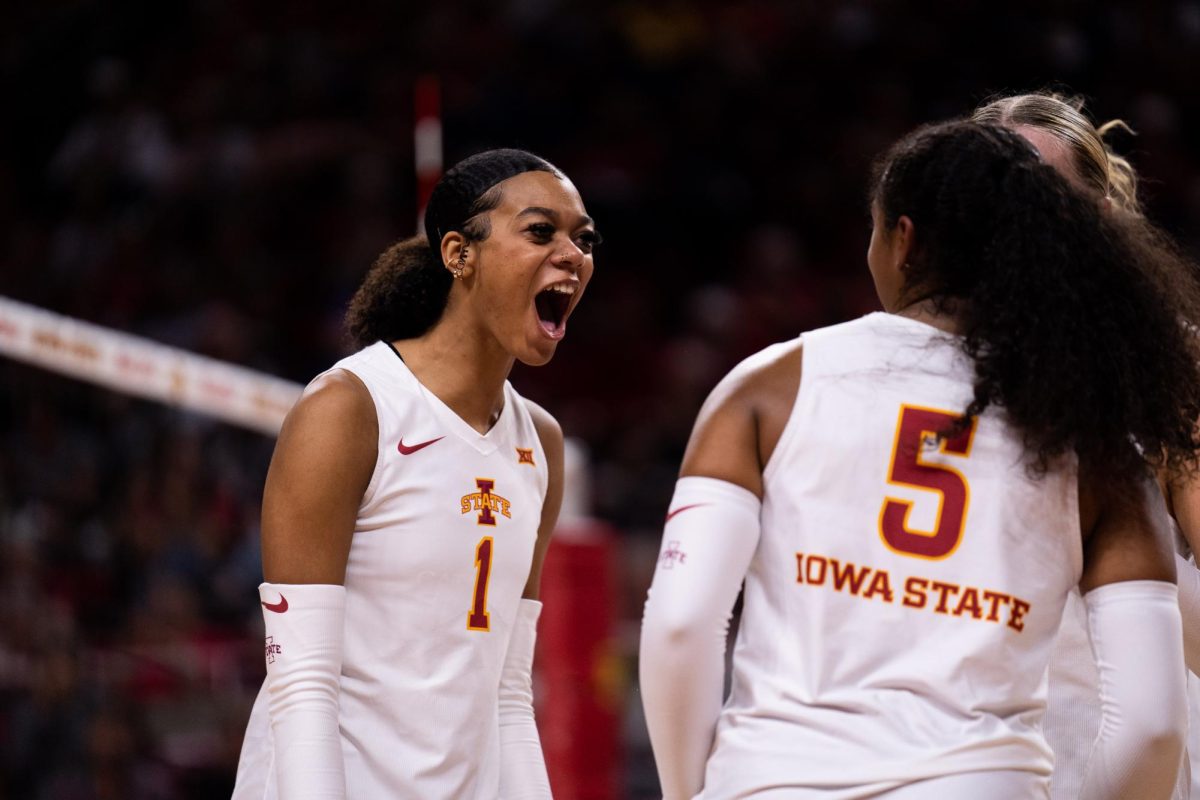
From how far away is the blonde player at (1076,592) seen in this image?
2258mm

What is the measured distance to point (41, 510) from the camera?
7000 millimetres

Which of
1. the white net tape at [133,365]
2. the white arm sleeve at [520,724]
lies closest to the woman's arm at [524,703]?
the white arm sleeve at [520,724]

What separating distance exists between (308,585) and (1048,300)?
3.61ft

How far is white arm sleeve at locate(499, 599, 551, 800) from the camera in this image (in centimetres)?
256

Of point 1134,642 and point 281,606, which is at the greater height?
point 281,606

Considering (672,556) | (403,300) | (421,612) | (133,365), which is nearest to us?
(672,556)

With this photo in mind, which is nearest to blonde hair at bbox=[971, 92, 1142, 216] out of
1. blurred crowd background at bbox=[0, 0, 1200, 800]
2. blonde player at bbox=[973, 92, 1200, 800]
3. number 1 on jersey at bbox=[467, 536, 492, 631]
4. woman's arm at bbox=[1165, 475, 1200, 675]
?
blonde player at bbox=[973, 92, 1200, 800]

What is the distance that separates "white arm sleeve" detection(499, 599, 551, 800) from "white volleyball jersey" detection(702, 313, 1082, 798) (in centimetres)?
65

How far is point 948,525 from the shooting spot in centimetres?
193

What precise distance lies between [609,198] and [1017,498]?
7126 mm

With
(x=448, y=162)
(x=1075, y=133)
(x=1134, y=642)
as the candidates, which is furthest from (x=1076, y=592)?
(x=448, y=162)

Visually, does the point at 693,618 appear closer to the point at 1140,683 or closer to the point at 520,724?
the point at 1140,683

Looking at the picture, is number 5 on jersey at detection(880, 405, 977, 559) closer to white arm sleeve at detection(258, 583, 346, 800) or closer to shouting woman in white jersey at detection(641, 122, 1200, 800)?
shouting woman in white jersey at detection(641, 122, 1200, 800)

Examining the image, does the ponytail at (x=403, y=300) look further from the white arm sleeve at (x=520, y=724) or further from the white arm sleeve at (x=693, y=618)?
the white arm sleeve at (x=693, y=618)
